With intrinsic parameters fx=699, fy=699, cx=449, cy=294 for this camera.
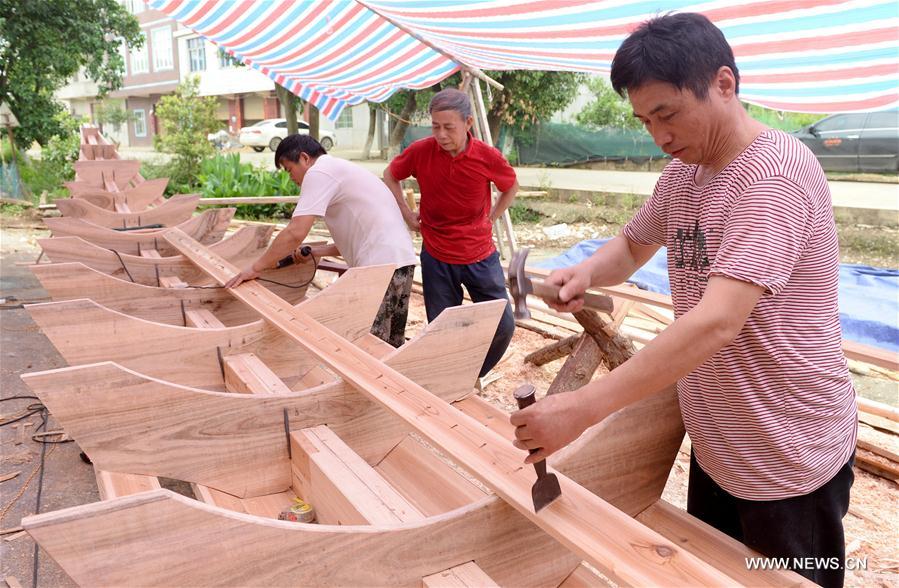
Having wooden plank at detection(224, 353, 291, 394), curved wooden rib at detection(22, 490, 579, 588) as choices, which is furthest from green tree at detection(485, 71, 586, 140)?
curved wooden rib at detection(22, 490, 579, 588)

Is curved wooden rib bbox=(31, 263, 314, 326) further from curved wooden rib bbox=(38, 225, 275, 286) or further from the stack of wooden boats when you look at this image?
curved wooden rib bbox=(38, 225, 275, 286)

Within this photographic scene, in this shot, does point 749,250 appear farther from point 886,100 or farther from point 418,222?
point 418,222

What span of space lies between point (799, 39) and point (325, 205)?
8.40 feet

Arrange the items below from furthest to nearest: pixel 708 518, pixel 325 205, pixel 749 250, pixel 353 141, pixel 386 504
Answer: pixel 353 141
pixel 325 205
pixel 708 518
pixel 386 504
pixel 749 250

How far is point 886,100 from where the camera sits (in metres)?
3.61

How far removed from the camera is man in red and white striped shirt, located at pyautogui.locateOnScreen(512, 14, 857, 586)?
3.81 ft

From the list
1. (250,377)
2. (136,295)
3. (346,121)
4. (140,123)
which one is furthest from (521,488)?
(140,123)

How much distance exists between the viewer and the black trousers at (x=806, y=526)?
146 cm

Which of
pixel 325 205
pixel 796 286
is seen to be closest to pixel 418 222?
pixel 325 205

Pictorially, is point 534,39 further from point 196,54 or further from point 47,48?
point 196,54

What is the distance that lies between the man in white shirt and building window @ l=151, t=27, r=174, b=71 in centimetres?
3555

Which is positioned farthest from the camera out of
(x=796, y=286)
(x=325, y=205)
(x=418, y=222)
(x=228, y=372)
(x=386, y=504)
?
(x=418, y=222)

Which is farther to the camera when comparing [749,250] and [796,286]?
[796,286]

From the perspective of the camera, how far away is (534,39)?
446cm
